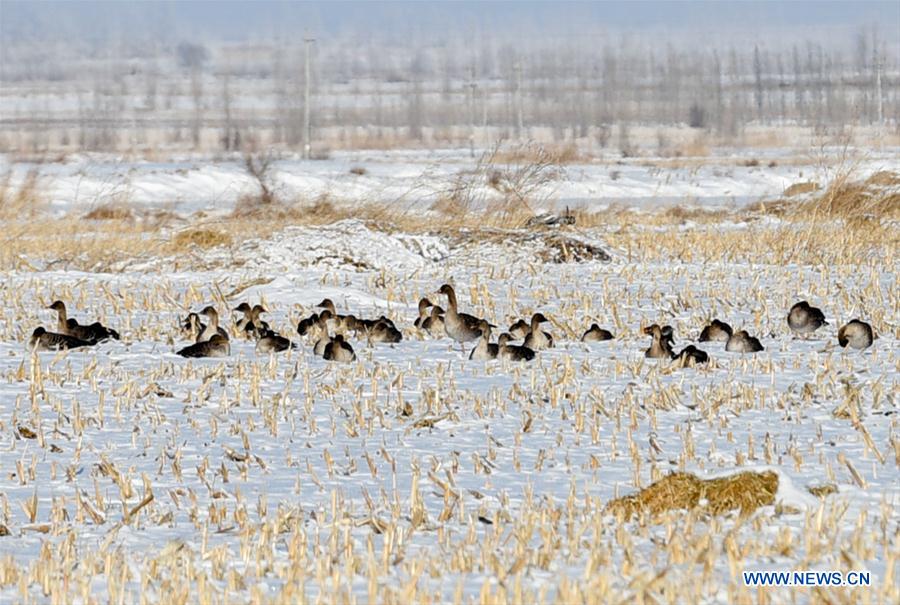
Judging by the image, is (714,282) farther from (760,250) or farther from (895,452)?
(895,452)

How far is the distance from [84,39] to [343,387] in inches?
6012

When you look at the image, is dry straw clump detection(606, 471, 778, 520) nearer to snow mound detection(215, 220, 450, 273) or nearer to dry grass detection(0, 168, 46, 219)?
snow mound detection(215, 220, 450, 273)

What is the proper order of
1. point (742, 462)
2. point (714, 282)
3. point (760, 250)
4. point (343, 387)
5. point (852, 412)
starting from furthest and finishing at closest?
point (760, 250) → point (714, 282) → point (343, 387) → point (852, 412) → point (742, 462)

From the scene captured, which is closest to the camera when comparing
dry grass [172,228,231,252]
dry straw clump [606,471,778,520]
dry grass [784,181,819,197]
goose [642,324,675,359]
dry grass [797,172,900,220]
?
dry straw clump [606,471,778,520]

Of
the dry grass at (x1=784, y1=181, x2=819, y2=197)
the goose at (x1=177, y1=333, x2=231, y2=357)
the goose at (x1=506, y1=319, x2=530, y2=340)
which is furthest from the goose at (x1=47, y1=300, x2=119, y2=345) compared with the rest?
the dry grass at (x1=784, y1=181, x2=819, y2=197)

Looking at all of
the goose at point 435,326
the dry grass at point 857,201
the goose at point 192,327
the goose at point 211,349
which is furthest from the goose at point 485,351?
the dry grass at point 857,201

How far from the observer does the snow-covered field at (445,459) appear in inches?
171

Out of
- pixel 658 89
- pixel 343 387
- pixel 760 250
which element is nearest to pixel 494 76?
pixel 658 89

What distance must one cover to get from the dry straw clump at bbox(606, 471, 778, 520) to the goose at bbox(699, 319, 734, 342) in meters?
4.28

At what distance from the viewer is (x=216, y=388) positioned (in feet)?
25.7

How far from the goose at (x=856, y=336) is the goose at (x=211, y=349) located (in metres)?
3.89

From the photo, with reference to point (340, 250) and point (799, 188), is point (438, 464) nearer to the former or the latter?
point (340, 250)

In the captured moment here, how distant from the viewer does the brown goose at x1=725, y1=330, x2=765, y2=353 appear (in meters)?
8.80

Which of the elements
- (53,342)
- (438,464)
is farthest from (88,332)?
(438,464)
